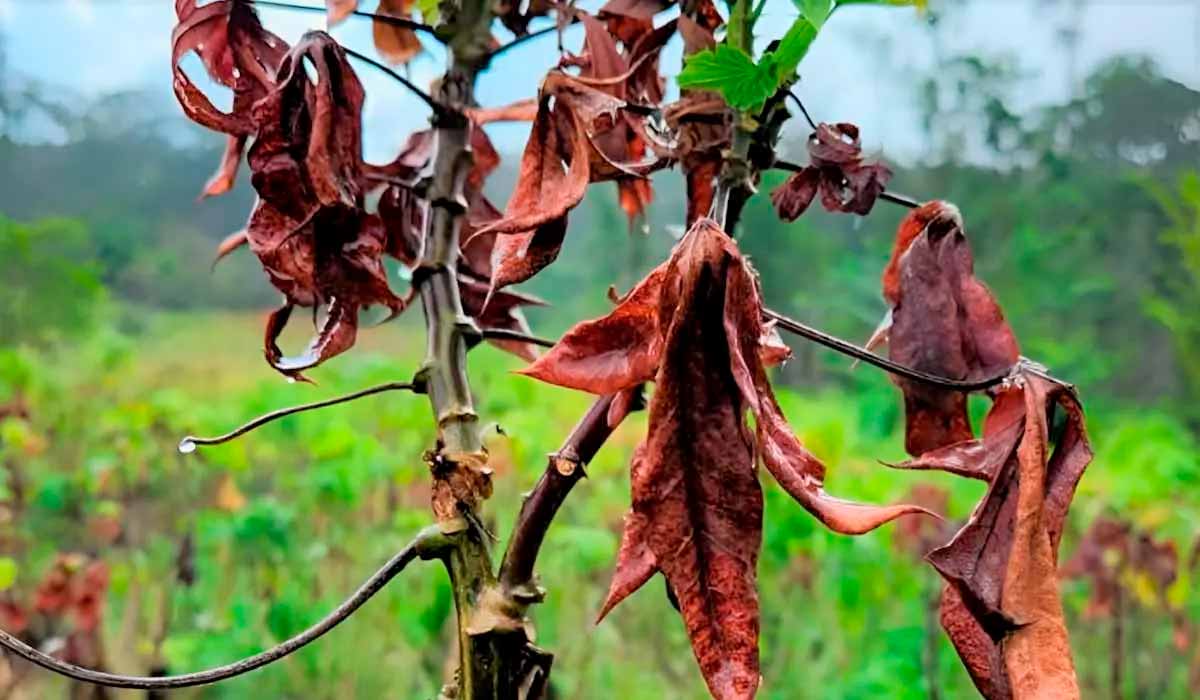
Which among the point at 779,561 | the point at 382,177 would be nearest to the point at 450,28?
the point at 382,177

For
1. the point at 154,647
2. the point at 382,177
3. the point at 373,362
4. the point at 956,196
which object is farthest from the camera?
the point at 956,196

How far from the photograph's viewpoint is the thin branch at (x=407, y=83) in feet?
1.10

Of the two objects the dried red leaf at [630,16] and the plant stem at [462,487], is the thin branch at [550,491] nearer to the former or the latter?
the plant stem at [462,487]

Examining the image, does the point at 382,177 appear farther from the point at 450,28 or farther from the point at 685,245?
the point at 685,245

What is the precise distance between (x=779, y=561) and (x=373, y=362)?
0.87 meters

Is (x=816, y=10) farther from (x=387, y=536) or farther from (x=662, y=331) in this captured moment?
(x=387, y=536)

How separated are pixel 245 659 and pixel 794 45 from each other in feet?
0.69

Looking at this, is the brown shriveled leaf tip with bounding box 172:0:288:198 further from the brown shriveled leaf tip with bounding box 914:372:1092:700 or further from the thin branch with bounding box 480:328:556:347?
the brown shriveled leaf tip with bounding box 914:372:1092:700

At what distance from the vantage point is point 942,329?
1.07 ft

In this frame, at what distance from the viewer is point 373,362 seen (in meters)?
1.88

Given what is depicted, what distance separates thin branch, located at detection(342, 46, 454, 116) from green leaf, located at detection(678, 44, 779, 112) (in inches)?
4.7

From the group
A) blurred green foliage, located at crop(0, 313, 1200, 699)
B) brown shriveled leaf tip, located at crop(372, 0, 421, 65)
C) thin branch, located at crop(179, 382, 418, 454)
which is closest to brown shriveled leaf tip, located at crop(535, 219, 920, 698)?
thin branch, located at crop(179, 382, 418, 454)

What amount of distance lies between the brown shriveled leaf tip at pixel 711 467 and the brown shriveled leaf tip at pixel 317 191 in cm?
12

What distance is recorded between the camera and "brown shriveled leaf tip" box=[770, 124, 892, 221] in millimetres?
315
